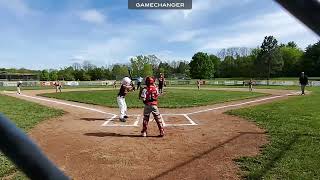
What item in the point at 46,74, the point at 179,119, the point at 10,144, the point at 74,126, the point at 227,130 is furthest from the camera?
the point at 46,74

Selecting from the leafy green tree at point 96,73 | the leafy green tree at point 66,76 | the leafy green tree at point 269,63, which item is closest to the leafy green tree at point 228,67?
the leafy green tree at point 269,63

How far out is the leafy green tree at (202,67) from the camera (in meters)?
101

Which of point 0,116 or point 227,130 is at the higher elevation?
point 0,116

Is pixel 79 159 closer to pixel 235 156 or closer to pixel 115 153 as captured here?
pixel 115 153

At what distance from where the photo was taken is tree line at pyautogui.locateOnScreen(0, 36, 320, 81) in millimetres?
77500

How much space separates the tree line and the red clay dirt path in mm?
59672

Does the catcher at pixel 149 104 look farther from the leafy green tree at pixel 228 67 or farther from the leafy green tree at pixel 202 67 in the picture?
the leafy green tree at pixel 202 67

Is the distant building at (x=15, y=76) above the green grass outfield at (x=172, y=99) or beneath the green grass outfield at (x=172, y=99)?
above

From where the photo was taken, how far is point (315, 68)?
75125mm

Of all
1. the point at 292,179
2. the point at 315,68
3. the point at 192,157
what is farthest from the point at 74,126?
the point at 315,68

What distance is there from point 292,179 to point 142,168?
2612 millimetres

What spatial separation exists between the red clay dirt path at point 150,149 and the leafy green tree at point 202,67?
89.2 meters

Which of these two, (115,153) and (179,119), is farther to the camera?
(179,119)

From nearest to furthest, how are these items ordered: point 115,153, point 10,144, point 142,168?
point 10,144 → point 142,168 → point 115,153
